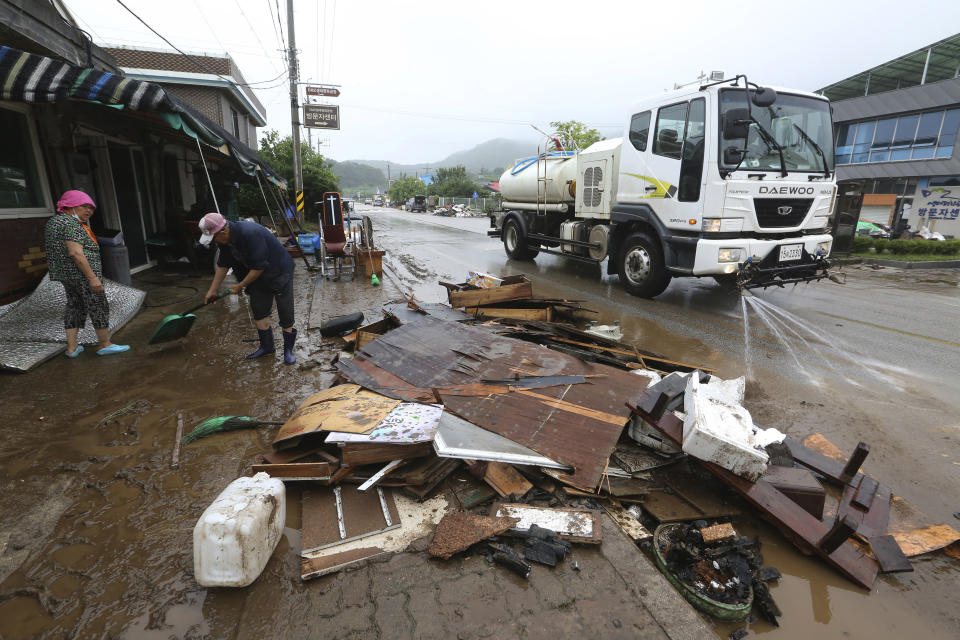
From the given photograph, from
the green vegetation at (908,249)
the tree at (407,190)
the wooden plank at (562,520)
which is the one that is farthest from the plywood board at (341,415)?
the tree at (407,190)

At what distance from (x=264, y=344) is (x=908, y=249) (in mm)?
18038

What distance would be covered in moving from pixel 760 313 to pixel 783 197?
1.69m

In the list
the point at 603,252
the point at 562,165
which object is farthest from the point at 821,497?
the point at 562,165

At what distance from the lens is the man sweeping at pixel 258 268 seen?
4.45 meters

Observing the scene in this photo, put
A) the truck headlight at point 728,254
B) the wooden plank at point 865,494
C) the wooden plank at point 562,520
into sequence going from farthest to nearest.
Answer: the truck headlight at point 728,254 < the wooden plank at point 865,494 < the wooden plank at point 562,520

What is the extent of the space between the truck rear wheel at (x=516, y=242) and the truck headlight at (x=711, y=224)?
5.62 m

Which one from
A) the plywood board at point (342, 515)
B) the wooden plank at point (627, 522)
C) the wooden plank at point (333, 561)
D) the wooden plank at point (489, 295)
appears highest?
the wooden plank at point (489, 295)

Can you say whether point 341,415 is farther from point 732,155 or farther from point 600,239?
point 600,239

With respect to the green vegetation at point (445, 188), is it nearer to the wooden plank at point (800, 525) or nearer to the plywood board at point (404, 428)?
the plywood board at point (404, 428)

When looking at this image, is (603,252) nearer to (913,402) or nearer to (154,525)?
(913,402)

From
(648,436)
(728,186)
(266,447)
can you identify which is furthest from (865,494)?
(728,186)

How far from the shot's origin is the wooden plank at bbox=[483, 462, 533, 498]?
257cm

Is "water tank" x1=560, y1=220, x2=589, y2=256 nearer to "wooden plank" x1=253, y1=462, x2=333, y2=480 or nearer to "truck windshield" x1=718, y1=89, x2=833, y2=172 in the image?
"truck windshield" x1=718, y1=89, x2=833, y2=172

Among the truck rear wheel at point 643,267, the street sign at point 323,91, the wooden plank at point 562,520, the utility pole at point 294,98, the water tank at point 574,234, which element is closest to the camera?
the wooden plank at point 562,520
